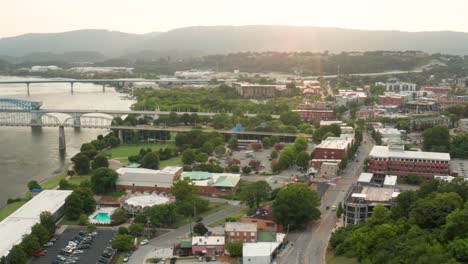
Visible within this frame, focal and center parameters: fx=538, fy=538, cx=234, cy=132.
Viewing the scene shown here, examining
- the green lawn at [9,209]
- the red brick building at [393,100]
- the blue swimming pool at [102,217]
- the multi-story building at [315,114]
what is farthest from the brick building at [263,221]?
the red brick building at [393,100]

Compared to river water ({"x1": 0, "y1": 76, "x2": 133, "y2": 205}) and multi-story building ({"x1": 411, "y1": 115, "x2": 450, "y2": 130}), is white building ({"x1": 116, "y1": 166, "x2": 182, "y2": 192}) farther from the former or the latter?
multi-story building ({"x1": 411, "y1": 115, "x2": 450, "y2": 130})

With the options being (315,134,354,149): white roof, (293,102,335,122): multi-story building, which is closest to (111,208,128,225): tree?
(315,134,354,149): white roof

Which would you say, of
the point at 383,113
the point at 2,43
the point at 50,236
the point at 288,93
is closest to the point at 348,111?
the point at 383,113

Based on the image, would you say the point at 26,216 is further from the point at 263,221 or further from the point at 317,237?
the point at 317,237

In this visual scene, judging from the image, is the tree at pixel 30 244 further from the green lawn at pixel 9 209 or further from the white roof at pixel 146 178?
the white roof at pixel 146 178

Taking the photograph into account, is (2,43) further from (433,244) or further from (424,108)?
(433,244)

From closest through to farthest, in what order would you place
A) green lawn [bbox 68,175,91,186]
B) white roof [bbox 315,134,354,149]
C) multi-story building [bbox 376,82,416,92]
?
green lawn [bbox 68,175,91,186] → white roof [bbox 315,134,354,149] → multi-story building [bbox 376,82,416,92]

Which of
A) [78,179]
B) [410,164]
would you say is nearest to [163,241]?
[78,179]
